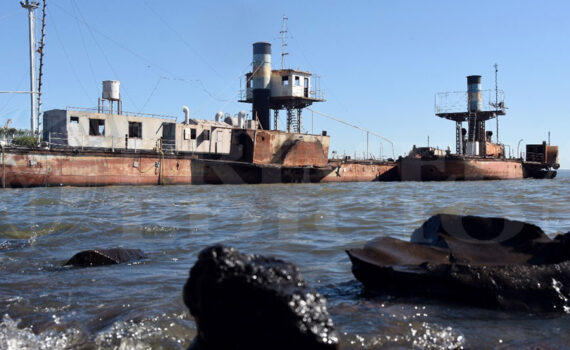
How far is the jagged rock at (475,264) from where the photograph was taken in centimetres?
377

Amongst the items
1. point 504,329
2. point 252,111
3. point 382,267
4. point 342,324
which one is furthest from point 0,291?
point 252,111

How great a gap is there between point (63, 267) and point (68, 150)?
2051cm

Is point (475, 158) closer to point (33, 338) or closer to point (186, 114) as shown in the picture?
point (186, 114)

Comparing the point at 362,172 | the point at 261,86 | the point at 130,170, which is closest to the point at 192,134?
the point at 130,170

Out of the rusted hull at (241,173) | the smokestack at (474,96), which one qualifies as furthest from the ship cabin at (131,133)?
the smokestack at (474,96)

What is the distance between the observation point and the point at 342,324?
11.4 ft

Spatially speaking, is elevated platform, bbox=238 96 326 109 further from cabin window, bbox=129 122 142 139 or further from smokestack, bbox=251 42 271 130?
cabin window, bbox=129 122 142 139

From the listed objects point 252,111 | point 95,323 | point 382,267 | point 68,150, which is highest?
point 252,111

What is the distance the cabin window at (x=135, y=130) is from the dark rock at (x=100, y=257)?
24106 millimetres

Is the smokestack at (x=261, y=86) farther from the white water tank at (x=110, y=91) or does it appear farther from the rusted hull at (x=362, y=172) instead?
the white water tank at (x=110, y=91)

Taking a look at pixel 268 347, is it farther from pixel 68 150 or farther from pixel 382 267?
pixel 68 150

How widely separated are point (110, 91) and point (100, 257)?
2569 cm

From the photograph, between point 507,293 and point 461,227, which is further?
point 461,227

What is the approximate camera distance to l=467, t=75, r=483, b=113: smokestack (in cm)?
4816
